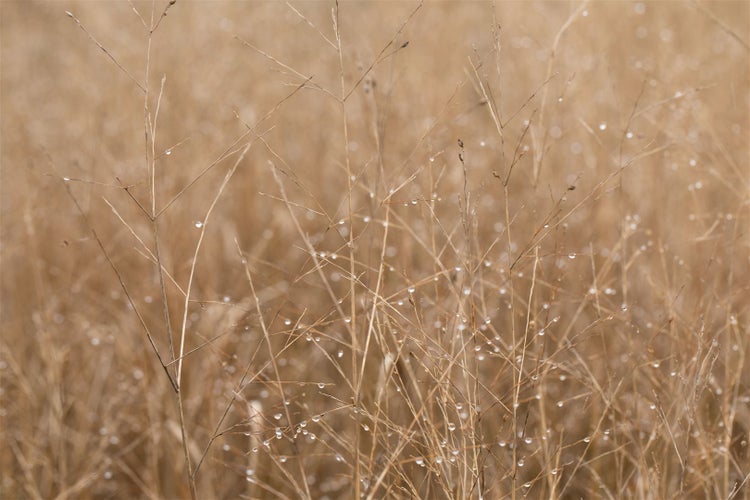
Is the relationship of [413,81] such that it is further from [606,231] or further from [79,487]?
[79,487]

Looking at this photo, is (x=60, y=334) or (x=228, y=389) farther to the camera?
(x=60, y=334)

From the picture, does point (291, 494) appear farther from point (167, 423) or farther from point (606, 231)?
point (606, 231)

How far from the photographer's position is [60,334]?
1824mm

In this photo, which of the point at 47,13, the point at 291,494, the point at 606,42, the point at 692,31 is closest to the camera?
the point at 291,494

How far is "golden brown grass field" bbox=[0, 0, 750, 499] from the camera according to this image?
131cm

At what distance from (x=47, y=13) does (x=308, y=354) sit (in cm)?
339

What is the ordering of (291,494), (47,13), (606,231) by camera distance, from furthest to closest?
(47,13) < (606,231) < (291,494)

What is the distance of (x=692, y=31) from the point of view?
8.07 ft

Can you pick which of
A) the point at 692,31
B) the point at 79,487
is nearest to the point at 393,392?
the point at 79,487

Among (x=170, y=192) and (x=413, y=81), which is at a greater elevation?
(x=413, y=81)

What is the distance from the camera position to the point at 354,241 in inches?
58.4

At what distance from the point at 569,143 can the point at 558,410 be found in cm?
105

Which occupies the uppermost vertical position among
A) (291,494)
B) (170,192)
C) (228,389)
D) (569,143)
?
(569,143)

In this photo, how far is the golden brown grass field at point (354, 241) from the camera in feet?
4.30
